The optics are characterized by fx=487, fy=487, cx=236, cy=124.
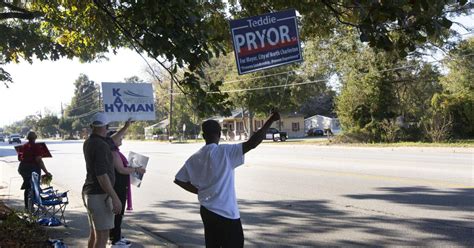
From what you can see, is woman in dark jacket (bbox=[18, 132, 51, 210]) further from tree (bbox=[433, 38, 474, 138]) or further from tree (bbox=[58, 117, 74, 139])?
tree (bbox=[58, 117, 74, 139])

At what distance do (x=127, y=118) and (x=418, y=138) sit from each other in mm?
29488

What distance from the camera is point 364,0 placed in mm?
3918

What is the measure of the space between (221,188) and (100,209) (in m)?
1.72

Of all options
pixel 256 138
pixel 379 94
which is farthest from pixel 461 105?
pixel 256 138

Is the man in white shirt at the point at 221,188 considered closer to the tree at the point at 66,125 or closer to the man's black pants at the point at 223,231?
the man's black pants at the point at 223,231

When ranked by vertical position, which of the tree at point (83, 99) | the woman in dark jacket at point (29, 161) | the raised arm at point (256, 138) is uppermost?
the tree at point (83, 99)

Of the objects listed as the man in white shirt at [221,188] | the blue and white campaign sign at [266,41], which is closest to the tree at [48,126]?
the blue and white campaign sign at [266,41]

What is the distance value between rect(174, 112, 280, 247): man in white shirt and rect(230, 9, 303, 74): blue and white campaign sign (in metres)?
0.65

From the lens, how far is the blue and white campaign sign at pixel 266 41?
14.6 feet

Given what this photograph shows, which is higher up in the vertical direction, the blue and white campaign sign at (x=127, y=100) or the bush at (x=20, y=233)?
the blue and white campaign sign at (x=127, y=100)

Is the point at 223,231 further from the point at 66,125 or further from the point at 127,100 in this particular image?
the point at 66,125

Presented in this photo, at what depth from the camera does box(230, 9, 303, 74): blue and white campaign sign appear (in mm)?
4438

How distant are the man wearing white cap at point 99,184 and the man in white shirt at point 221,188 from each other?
1267 mm

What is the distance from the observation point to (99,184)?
5.00 metres
